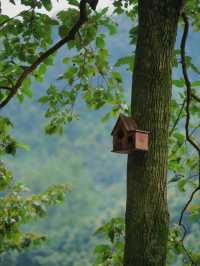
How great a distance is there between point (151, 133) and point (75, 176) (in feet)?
396

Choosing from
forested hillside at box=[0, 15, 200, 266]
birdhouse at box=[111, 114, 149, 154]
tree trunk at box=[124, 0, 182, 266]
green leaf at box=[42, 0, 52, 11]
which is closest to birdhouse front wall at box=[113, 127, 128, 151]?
birdhouse at box=[111, 114, 149, 154]

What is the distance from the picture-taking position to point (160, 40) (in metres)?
3.75

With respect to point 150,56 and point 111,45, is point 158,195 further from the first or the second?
point 111,45

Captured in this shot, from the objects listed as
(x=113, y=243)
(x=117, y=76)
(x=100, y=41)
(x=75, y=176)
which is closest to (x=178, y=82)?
(x=100, y=41)

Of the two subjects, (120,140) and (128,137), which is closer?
(128,137)

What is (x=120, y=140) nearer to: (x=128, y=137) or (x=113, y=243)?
(x=128, y=137)

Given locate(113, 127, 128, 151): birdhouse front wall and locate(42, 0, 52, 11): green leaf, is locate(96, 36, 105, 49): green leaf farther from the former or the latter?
locate(113, 127, 128, 151): birdhouse front wall

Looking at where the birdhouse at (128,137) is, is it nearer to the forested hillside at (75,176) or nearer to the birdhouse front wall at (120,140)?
the birdhouse front wall at (120,140)

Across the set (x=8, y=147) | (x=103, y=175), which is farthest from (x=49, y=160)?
(x=8, y=147)

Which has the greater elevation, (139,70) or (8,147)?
(139,70)

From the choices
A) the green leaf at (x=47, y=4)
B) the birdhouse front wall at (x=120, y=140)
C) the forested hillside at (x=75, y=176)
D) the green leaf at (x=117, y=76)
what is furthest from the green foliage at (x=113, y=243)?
the forested hillside at (x=75, y=176)

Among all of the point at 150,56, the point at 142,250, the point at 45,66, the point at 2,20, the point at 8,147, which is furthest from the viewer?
the point at 8,147

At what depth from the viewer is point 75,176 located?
406ft

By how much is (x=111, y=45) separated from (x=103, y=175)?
48.6 m
